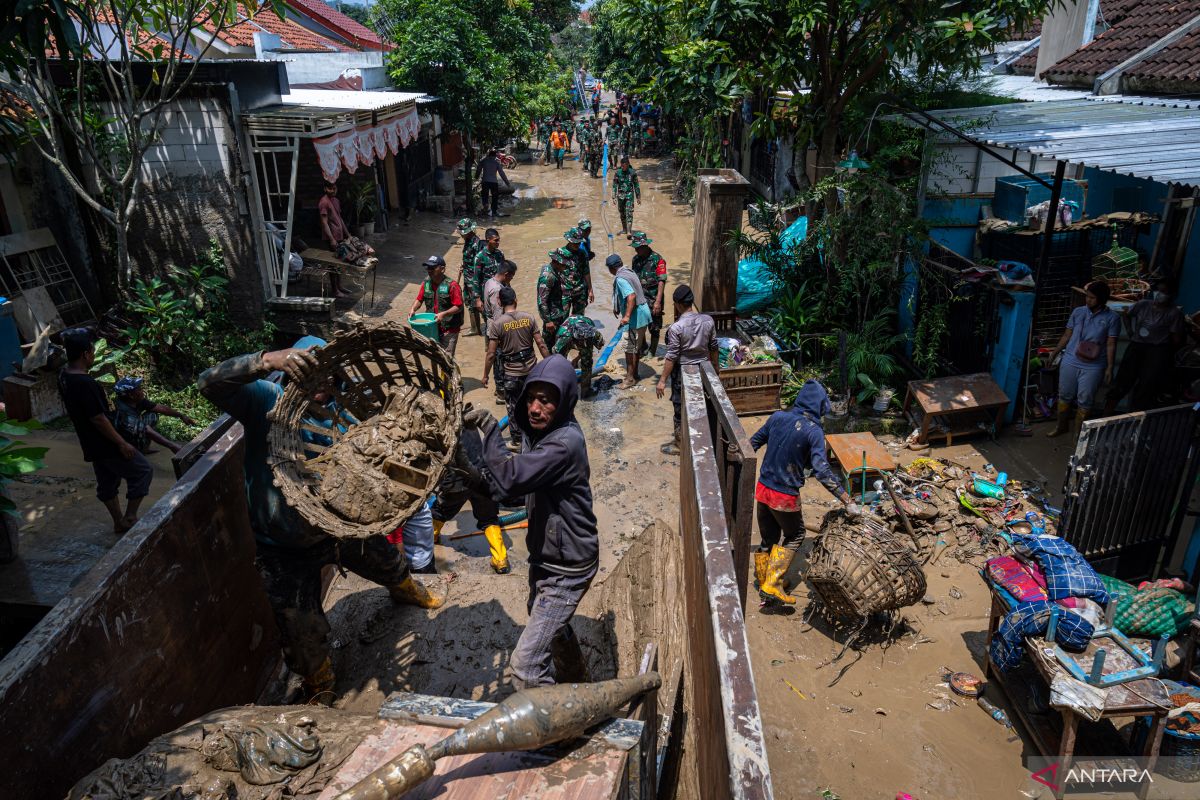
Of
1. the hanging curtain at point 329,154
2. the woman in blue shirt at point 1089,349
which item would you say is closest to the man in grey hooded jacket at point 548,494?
the woman in blue shirt at point 1089,349

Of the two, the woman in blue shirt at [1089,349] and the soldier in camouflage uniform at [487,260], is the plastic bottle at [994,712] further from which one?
the soldier in camouflage uniform at [487,260]

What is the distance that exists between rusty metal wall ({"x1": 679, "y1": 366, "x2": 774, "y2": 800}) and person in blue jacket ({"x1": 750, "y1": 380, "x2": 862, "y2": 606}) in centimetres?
146

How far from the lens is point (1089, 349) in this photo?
743 cm

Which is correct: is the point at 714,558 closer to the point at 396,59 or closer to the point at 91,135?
the point at 91,135

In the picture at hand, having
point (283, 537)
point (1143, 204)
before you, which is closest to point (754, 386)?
point (283, 537)

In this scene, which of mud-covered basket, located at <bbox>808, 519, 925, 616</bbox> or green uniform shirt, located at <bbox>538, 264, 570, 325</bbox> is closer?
mud-covered basket, located at <bbox>808, 519, 925, 616</bbox>

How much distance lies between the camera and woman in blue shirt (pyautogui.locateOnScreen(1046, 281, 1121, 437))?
7352 millimetres

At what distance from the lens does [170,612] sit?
3613 mm

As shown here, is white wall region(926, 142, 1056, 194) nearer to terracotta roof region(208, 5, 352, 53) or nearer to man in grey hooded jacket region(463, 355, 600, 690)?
man in grey hooded jacket region(463, 355, 600, 690)

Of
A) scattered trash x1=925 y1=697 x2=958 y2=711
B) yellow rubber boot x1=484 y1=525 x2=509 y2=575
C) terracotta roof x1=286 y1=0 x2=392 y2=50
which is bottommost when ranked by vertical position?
scattered trash x1=925 y1=697 x2=958 y2=711

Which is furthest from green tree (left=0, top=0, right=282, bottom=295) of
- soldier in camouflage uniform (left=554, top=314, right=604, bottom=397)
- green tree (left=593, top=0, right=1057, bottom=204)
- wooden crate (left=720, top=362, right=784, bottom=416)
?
wooden crate (left=720, top=362, right=784, bottom=416)

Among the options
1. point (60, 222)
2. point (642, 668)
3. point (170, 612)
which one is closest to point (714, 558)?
→ point (642, 668)

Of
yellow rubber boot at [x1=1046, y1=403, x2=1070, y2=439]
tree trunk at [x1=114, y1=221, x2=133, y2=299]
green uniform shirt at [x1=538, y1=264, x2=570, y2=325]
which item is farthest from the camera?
tree trunk at [x1=114, y1=221, x2=133, y2=299]

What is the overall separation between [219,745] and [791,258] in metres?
8.94
